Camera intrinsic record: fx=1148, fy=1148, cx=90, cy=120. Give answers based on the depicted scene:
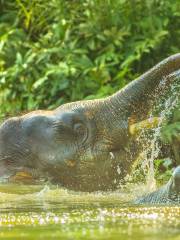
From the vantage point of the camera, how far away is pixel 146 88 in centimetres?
823

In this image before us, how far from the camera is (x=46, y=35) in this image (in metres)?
13.8

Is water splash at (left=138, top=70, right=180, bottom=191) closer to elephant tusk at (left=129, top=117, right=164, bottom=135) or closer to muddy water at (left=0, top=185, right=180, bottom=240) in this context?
elephant tusk at (left=129, top=117, right=164, bottom=135)

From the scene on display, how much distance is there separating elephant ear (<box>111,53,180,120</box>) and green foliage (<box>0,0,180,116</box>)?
368cm

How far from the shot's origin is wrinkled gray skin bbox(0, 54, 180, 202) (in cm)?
846

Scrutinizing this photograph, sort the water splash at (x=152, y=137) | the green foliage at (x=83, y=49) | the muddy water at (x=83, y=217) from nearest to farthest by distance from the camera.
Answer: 1. the muddy water at (x=83, y=217)
2. the water splash at (x=152, y=137)
3. the green foliage at (x=83, y=49)

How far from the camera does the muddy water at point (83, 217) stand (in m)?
5.24

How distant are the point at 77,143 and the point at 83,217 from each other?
245 centimetres

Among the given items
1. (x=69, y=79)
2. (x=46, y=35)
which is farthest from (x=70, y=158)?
(x=46, y=35)

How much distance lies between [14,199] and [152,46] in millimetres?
4775

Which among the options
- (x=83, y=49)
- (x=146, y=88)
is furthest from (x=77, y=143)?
(x=83, y=49)

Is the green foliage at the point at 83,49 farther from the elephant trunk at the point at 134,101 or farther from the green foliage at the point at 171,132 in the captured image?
the elephant trunk at the point at 134,101

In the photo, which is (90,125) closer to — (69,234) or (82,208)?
(82,208)

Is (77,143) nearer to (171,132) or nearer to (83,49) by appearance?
(171,132)

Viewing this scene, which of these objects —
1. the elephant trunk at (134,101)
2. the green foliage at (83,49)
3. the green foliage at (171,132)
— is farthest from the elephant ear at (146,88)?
the green foliage at (83,49)
